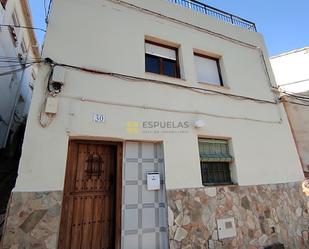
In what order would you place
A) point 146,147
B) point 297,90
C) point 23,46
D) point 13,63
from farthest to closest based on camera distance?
1. point 23,46
2. point 297,90
3. point 13,63
4. point 146,147

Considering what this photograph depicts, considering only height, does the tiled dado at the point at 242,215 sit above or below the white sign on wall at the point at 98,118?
below

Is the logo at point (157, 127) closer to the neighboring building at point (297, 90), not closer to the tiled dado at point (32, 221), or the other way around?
the tiled dado at point (32, 221)

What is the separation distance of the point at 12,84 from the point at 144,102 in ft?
20.6

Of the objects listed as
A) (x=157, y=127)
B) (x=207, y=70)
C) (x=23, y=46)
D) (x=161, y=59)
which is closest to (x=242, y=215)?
(x=157, y=127)

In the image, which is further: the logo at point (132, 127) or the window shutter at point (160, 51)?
the window shutter at point (160, 51)

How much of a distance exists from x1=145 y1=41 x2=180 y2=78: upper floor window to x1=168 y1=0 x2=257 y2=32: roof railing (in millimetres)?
1984

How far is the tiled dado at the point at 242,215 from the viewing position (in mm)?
3916

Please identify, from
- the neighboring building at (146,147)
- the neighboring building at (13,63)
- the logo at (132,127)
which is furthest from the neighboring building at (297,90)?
the neighboring building at (13,63)

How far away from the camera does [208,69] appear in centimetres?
603

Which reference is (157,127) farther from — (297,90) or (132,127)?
(297,90)

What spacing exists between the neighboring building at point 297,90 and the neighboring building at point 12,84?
27.7ft

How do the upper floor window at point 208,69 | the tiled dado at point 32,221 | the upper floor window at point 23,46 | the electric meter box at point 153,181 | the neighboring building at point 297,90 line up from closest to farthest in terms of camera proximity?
the tiled dado at point 32,221 < the electric meter box at point 153,181 < the upper floor window at point 208,69 < the neighboring building at point 297,90 < the upper floor window at point 23,46

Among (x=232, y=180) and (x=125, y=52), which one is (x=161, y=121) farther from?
(x=232, y=180)

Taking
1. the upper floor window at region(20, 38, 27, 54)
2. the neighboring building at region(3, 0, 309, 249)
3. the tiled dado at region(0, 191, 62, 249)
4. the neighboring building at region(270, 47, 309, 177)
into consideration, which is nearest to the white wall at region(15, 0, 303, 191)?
the neighboring building at region(3, 0, 309, 249)
